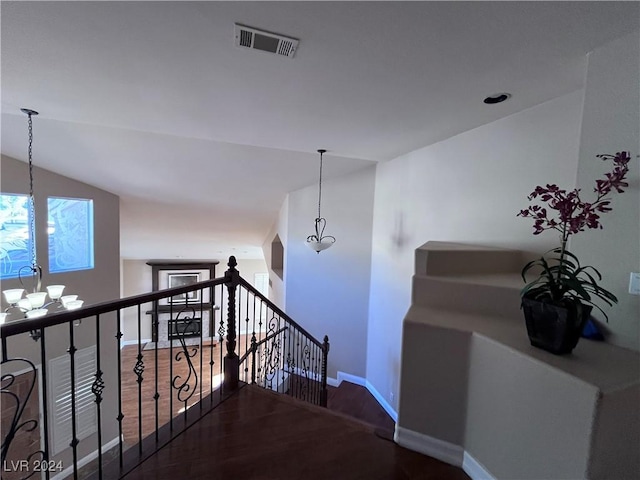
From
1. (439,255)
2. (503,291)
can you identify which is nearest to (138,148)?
(439,255)

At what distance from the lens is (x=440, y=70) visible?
5.93 feet

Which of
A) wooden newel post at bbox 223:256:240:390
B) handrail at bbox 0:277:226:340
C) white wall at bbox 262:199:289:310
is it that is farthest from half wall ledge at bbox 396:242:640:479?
white wall at bbox 262:199:289:310

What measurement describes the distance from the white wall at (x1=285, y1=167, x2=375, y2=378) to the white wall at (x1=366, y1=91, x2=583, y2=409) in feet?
0.81

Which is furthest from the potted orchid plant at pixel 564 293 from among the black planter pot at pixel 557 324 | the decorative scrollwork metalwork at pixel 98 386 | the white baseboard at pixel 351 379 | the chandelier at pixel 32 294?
the white baseboard at pixel 351 379

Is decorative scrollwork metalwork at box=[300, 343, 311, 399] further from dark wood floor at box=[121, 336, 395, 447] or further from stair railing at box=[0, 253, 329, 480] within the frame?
dark wood floor at box=[121, 336, 395, 447]

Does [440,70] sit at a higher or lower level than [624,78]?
higher

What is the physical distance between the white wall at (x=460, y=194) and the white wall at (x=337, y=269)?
247 millimetres

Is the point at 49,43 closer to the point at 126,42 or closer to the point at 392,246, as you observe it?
the point at 126,42

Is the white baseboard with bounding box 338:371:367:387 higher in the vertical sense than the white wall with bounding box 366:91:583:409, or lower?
lower

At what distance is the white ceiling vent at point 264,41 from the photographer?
1.50 meters

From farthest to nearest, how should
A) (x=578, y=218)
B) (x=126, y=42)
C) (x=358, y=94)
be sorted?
(x=358, y=94), (x=126, y=42), (x=578, y=218)

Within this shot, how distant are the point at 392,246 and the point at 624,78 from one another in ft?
10.2

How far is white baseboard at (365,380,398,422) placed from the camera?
14.1 feet

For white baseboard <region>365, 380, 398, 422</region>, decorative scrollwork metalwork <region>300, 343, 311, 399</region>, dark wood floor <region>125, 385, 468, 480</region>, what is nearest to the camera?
dark wood floor <region>125, 385, 468, 480</region>
